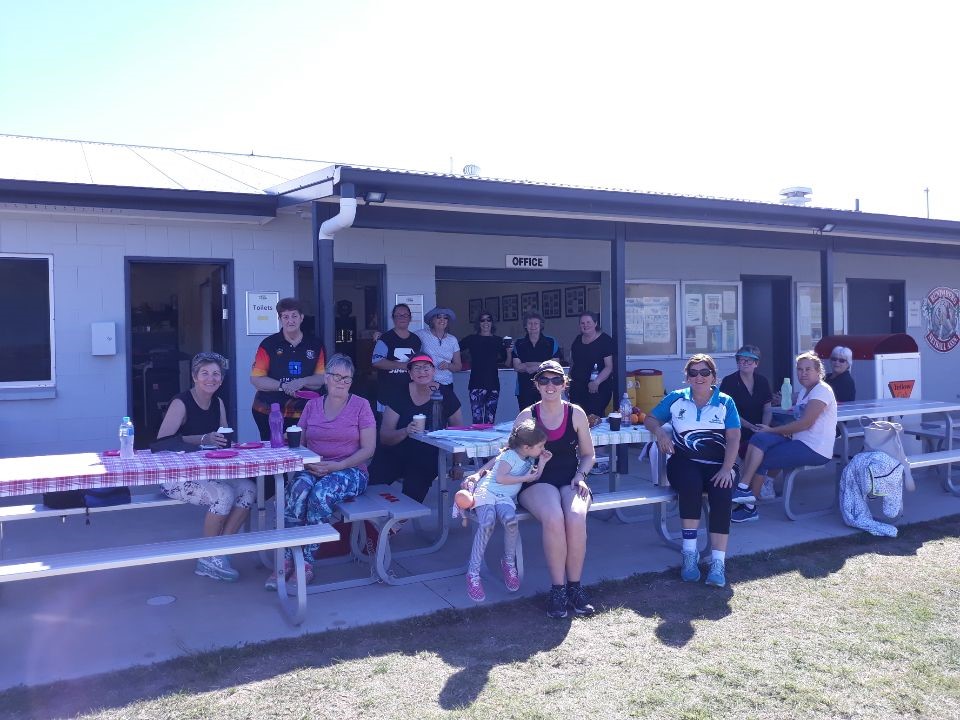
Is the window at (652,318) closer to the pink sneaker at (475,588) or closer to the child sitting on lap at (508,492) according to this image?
the child sitting on lap at (508,492)

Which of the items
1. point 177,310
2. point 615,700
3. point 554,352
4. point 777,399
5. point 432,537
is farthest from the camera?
point 177,310

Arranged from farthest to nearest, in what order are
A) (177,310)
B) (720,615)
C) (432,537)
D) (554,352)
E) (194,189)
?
1. (177,310)
2. (554,352)
3. (194,189)
4. (432,537)
5. (720,615)

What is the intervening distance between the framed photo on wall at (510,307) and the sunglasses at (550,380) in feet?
23.8

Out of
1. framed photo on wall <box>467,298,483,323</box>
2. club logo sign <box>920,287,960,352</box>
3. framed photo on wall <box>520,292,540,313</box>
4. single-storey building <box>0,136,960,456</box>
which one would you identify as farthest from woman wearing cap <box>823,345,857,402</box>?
framed photo on wall <box>467,298,483,323</box>

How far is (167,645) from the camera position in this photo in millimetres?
3770

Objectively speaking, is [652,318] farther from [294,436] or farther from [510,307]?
[294,436]

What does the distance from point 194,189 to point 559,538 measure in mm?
4177

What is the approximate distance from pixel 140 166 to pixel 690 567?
601 cm

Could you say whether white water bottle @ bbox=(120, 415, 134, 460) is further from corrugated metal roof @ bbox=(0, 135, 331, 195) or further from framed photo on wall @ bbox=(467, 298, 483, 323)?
framed photo on wall @ bbox=(467, 298, 483, 323)

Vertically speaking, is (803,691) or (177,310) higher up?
(177,310)

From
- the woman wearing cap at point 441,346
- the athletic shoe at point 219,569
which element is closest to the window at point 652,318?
the woman wearing cap at point 441,346

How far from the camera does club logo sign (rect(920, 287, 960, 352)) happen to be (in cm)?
1189

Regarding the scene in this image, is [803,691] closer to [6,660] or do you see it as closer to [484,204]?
[6,660]

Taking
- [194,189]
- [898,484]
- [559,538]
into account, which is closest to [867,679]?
[559,538]
